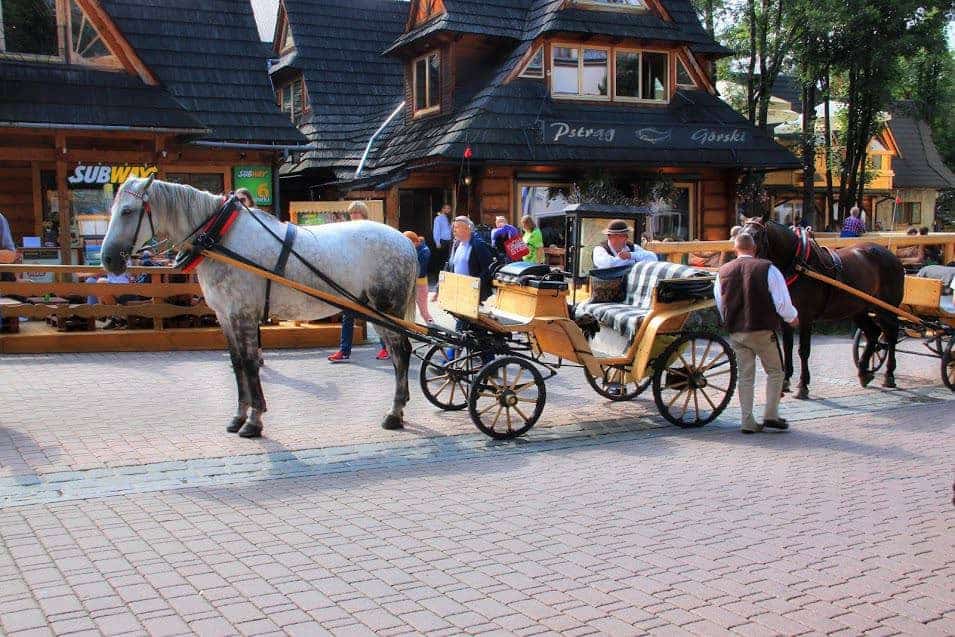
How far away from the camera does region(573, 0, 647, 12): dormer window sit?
22.5 m

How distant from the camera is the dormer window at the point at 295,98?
2817 centimetres

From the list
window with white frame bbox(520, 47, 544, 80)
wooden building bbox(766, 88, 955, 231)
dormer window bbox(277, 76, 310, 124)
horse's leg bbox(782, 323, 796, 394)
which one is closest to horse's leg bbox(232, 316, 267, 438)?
horse's leg bbox(782, 323, 796, 394)

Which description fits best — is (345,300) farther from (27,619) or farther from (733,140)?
(733,140)

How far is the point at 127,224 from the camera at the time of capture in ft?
24.9

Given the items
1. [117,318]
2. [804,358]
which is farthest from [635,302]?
[117,318]

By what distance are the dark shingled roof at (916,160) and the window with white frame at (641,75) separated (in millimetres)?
24713

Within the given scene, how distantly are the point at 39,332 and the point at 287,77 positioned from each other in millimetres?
18517

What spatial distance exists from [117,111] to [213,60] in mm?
4685

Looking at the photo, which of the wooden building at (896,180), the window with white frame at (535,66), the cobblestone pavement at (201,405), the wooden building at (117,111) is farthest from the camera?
the wooden building at (896,180)

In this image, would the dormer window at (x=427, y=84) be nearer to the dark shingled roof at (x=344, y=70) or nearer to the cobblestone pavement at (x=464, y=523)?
the dark shingled roof at (x=344, y=70)

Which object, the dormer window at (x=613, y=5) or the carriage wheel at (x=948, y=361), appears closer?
the carriage wheel at (x=948, y=361)

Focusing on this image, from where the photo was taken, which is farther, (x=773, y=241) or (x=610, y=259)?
(x=773, y=241)

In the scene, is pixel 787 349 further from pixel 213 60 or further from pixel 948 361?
pixel 213 60

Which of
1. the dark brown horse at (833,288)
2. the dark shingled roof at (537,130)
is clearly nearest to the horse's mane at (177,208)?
the dark brown horse at (833,288)
